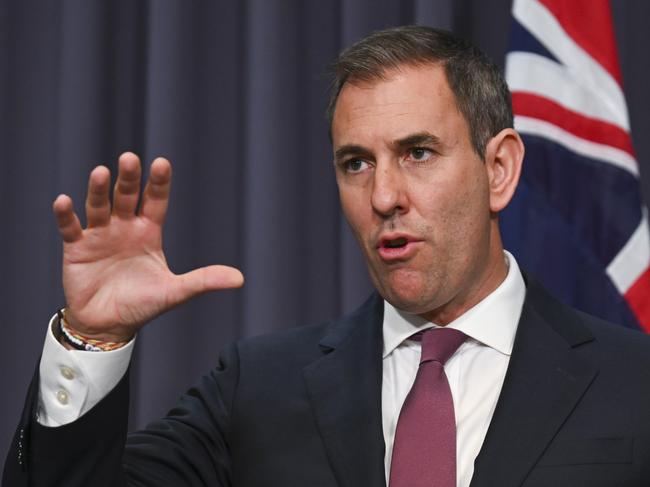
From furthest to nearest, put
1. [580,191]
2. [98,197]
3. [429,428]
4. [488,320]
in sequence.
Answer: [580,191]
[488,320]
[429,428]
[98,197]

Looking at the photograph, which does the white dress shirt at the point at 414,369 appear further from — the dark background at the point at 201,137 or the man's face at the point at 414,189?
the dark background at the point at 201,137

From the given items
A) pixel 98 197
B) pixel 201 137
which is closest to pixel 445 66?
pixel 98 197

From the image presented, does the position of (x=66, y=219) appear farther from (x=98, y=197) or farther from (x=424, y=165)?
(x=424, y=165)

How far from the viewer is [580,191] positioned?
2.04m

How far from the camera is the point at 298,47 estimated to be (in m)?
2.33

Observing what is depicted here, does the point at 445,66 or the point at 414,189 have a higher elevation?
the point at 445,66

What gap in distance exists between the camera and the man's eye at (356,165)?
1473mm

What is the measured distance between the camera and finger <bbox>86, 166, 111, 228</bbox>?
1112 mm

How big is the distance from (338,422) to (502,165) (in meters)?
0.48

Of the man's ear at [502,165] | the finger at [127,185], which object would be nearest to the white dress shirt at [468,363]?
the man's ear at [502,165]

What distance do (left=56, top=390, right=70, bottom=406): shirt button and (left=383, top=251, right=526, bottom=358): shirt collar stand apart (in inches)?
19.7

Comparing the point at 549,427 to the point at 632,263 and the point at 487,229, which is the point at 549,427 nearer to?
the point at 487,229

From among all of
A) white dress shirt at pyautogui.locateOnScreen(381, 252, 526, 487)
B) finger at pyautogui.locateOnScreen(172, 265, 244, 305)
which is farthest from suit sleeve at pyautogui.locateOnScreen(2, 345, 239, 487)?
white dress shirt at pyautogui.locateOnScreen(381, 252, 526, 487)

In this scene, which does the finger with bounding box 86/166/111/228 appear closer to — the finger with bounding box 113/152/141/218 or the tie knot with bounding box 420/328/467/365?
the finger with bounding box 113/152/141/218
